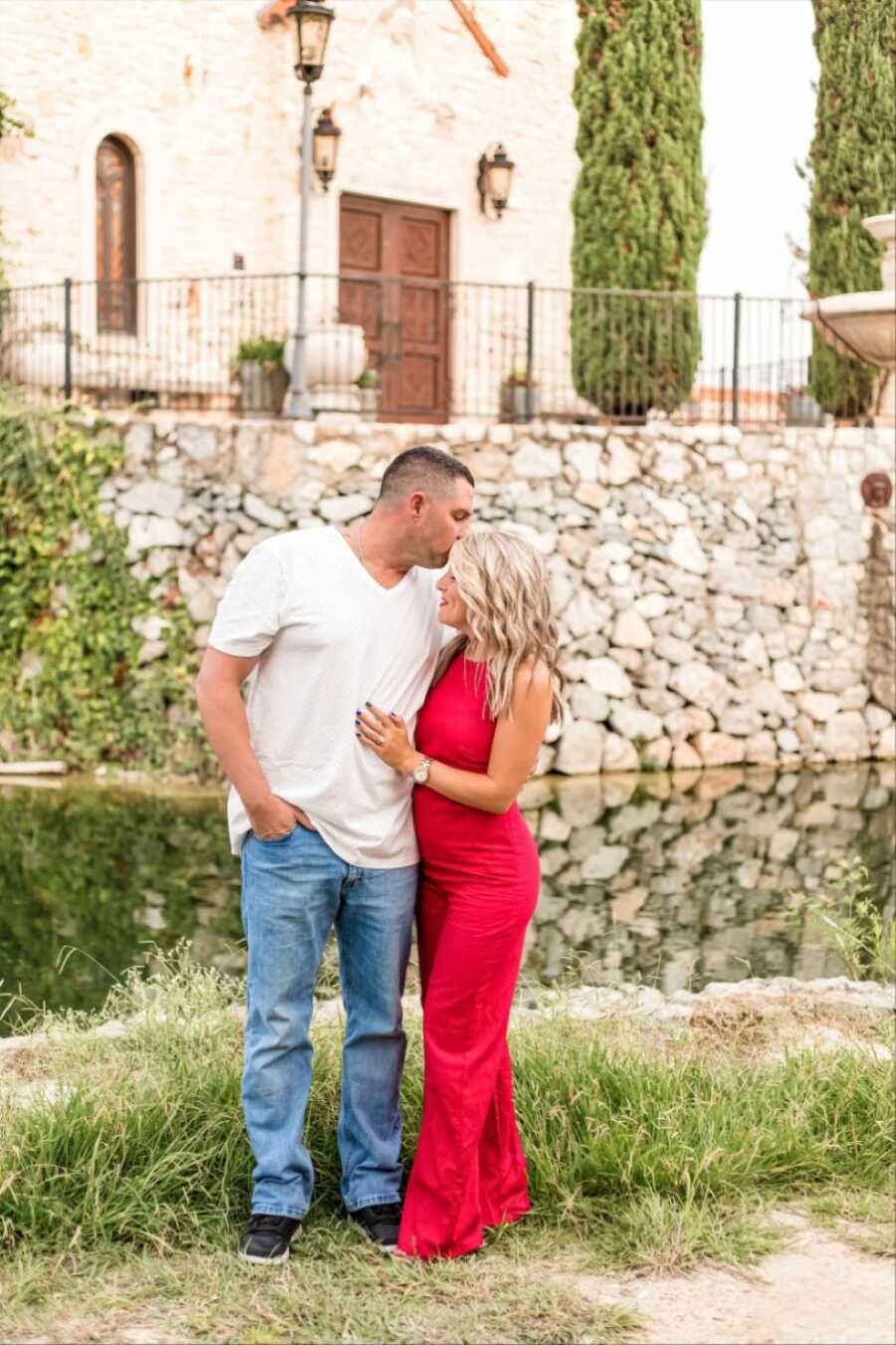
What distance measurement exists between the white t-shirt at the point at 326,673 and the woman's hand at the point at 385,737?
0.09 ft

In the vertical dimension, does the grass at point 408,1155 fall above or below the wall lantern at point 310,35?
below

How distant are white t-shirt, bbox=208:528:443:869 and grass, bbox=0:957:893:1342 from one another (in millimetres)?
825

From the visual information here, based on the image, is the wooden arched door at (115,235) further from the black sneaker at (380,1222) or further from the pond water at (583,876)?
the black sneaker at (380,1222)

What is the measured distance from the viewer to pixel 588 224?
14.6 meters

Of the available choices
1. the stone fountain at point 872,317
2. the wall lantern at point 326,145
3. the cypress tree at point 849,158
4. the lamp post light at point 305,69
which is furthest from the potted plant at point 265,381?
Answer: the cypress tree at point 849,158

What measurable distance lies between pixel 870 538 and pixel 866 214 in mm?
3694

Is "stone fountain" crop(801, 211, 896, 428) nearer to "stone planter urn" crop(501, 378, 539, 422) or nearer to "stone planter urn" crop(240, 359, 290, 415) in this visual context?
"stone planter urn" crop(501, 378, 539, 422)

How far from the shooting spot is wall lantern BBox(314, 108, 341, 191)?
53.1ft

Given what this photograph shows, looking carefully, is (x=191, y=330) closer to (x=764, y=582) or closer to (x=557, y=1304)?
(x=764, y=582)

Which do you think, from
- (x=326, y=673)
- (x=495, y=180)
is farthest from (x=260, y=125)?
(x=326, y=673)

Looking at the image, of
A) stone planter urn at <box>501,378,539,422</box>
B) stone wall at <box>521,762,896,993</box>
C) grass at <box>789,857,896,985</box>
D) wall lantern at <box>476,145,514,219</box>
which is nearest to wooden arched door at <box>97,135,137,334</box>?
stone planter urn at <box>501,378,539,422</box>

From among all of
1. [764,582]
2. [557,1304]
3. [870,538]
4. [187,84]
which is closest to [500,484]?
[764,582]

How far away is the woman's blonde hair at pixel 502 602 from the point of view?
3777 mm

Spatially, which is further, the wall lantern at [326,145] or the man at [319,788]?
the wall lantern at [326,145]
